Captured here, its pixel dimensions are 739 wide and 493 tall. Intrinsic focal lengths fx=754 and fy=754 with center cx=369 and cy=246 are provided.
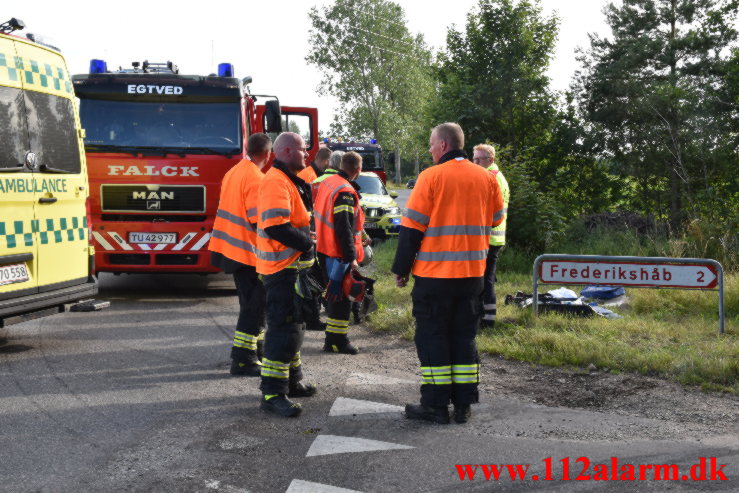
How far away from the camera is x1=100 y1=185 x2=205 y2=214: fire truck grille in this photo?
31.8ft

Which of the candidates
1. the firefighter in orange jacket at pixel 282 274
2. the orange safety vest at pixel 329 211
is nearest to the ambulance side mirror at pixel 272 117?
the orange safety vest at pixel 329 211

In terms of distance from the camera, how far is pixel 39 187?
680cm

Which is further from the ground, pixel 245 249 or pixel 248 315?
pixel 245 249

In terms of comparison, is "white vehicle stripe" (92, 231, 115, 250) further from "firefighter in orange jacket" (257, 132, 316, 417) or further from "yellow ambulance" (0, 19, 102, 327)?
"firefighter in orange jacket" (257, 132, 316, 417)

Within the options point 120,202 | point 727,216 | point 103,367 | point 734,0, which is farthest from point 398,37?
point 103,367

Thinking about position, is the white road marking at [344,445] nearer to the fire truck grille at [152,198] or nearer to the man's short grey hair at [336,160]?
the man's short grey hair at [336,160]

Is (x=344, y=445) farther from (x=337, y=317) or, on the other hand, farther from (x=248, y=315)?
(x=337, y=317)

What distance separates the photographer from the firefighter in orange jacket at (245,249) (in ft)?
20.5

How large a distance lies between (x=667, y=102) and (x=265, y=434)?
15830 millimetres

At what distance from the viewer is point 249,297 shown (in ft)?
20.7

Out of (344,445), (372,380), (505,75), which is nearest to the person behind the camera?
(344,445)

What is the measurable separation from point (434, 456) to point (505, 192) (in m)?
4.34

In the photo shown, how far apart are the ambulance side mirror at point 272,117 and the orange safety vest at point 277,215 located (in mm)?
5243

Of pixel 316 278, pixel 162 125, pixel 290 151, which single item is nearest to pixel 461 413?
pixel 290 151
